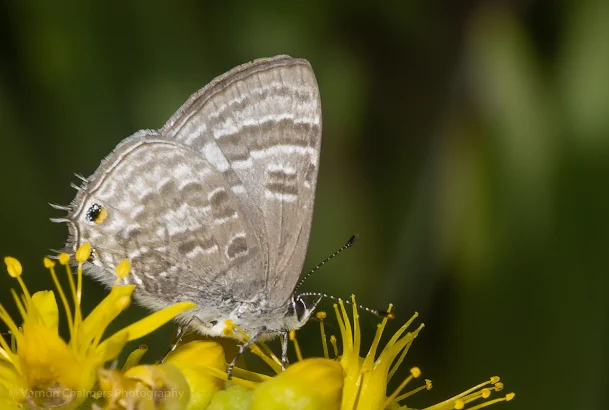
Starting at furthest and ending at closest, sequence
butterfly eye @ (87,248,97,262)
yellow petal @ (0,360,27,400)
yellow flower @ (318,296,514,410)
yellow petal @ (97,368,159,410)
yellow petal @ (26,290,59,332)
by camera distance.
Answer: butterfly eye @ (87,248,97,262)
yellow flower @ (318,296,514,410)
yellow petal @ (26,290,59,332)
yellow petal @ (0,360,27,400)
yellow petal @ (97,368,159,410)

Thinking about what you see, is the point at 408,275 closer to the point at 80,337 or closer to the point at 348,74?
the point at 348,74

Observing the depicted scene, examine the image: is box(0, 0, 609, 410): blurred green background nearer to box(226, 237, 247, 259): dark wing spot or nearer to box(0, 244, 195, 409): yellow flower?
box(226, 237, 247, 259): dark wing spot

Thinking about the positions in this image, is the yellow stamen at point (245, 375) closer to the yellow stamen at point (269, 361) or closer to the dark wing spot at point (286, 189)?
the yellow stamen at point (269, 361)

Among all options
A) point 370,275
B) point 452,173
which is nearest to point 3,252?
point 370,275

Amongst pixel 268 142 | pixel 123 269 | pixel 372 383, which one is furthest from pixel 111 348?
pixel 268 142

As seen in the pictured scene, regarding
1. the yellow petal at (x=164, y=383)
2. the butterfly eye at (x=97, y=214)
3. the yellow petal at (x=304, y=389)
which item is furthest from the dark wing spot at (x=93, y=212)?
the yellow petal at (x=304, y=389)

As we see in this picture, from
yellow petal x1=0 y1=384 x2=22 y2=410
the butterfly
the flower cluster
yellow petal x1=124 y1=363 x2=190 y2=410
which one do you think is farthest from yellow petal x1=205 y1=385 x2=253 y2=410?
yellow petal x1=0 y1=384 x2=22 y2=410

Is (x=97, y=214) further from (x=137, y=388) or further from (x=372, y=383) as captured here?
(x=372, y=383)
